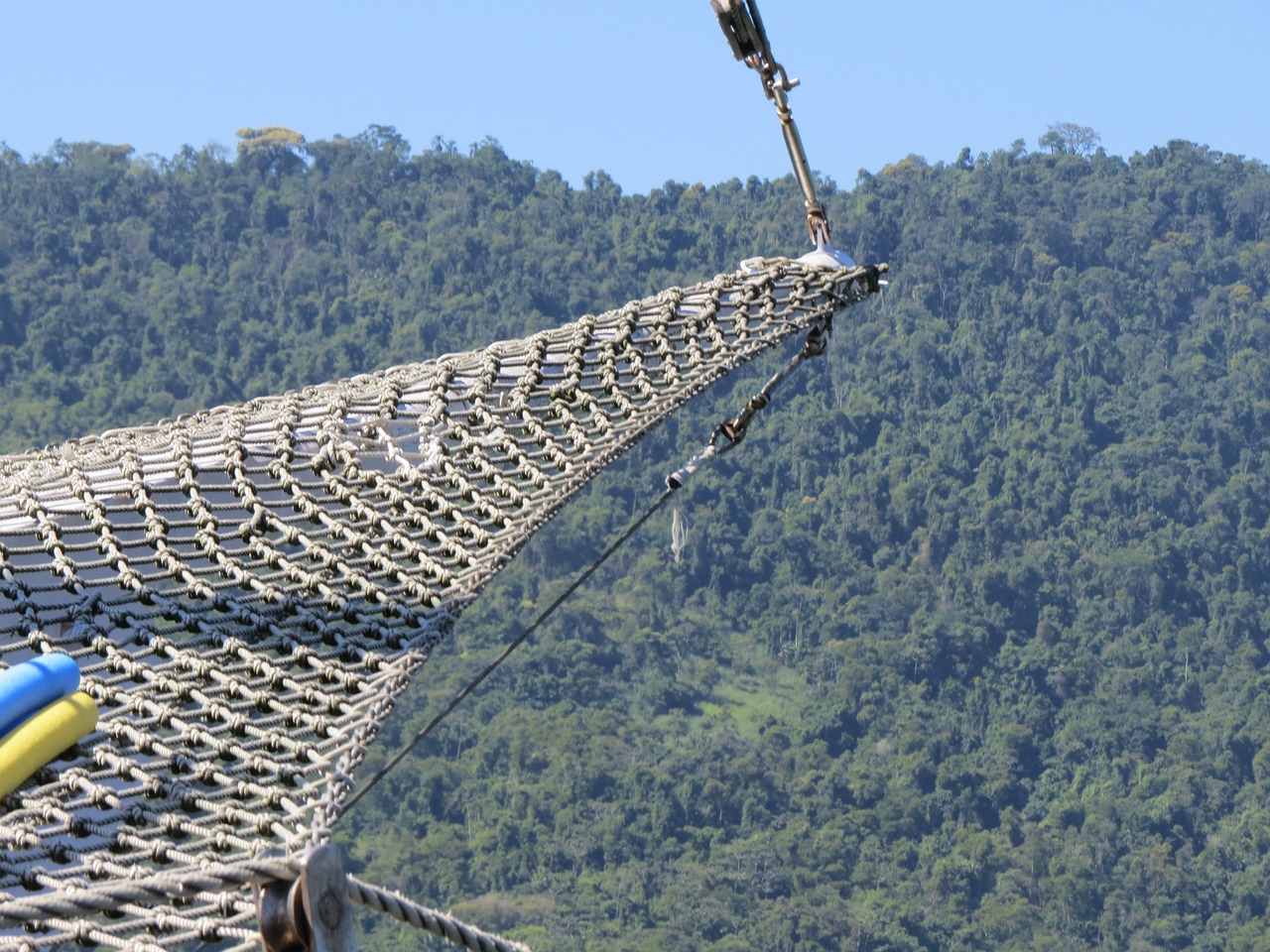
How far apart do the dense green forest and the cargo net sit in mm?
38381

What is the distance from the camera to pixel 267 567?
4.06m

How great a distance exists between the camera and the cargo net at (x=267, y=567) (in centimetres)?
286

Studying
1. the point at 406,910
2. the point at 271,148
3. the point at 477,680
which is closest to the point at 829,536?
the point at 271,148

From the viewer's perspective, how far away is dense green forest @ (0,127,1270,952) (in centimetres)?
5088

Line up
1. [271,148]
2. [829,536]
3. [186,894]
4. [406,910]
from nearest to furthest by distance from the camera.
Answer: [186,894] < [406,910] < [829,536] < [271,148]

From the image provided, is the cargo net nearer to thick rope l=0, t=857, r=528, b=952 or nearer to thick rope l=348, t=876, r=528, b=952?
thick rope l=0, t=857, r=528, b=952

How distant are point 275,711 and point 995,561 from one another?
63.2 metres

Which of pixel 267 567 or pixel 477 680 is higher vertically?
pixel 267 567

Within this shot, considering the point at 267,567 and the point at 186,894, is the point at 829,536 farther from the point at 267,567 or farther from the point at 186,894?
the point at 186,894

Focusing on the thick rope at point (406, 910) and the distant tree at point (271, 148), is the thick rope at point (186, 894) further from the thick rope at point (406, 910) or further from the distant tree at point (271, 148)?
the distant tree at point (271, 148)

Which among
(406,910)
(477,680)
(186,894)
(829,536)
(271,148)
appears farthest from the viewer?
(271,148)

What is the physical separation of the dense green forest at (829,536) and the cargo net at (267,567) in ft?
126

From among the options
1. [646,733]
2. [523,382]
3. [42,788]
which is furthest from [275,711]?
[646,733]

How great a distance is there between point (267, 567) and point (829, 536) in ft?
207
